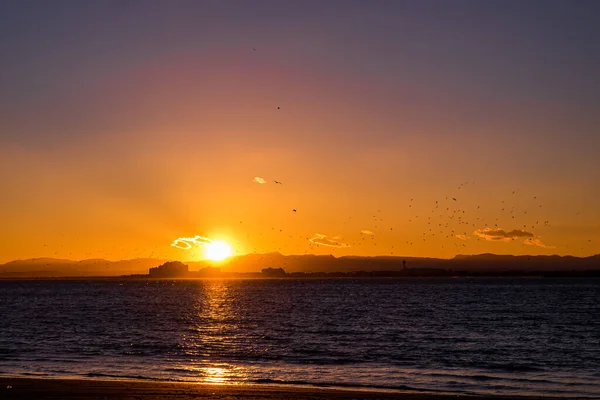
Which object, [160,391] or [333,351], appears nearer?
[160,391]

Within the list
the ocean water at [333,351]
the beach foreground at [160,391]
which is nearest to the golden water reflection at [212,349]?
the ocean water at [333,351]

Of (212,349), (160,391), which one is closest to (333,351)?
(212,349)

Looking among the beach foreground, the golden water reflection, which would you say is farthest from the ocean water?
the beach foreground

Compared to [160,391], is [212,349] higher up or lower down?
lower down

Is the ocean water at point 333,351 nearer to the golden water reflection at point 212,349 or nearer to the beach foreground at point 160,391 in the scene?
the golden water reflection at point 212,349

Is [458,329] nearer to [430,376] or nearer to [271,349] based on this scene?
[271,349]

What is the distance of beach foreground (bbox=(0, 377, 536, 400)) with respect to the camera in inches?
1110

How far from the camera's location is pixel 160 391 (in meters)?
29.6

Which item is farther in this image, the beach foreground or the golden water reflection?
the golden water reflection

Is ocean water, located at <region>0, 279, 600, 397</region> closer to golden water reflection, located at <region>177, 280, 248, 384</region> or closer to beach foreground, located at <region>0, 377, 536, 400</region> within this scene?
golden water reflection, located at <region>177, 280, 248, 384</region>

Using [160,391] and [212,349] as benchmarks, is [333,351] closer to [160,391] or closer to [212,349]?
[212,349]

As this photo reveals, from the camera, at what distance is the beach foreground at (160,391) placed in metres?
28.2

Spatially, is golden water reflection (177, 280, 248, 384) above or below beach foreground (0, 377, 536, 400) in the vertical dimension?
below

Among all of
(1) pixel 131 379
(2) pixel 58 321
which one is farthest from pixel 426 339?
(2) pixel 58 321
